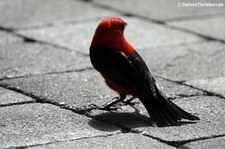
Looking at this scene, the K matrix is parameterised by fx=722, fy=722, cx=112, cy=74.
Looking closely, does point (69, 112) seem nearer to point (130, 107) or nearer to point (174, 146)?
point (130, 107)

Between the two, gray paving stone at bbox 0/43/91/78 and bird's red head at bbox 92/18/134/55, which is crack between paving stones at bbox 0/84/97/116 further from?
bird's red head at bbox 92/18/134/55

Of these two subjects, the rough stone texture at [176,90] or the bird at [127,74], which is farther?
the rough stone texture at [176,90]

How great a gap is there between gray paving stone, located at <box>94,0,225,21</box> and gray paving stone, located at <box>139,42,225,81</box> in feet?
4.48

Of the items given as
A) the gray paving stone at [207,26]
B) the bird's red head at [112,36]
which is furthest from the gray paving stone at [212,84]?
the gray paving stone at [207,26]

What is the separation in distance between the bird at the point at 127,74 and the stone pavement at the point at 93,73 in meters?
0.11

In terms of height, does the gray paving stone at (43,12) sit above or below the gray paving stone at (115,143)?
below

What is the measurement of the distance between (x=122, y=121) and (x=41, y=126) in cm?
66

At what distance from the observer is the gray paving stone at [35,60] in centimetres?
738

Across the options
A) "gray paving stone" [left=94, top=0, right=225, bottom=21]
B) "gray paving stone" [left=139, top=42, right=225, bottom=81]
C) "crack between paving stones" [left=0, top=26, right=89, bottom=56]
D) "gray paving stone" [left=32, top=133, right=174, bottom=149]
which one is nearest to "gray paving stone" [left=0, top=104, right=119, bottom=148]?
"gray paving stone" [left=32, top=133, right=174, bottom=149]

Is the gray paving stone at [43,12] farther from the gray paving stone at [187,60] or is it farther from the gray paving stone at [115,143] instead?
the gray paving stone at [115,143]

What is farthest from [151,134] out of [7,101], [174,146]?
[7,101]

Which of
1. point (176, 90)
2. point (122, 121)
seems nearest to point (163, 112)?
point (122, 121)

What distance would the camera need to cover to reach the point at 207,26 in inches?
366

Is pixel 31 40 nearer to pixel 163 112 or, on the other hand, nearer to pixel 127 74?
pixel 127 74
